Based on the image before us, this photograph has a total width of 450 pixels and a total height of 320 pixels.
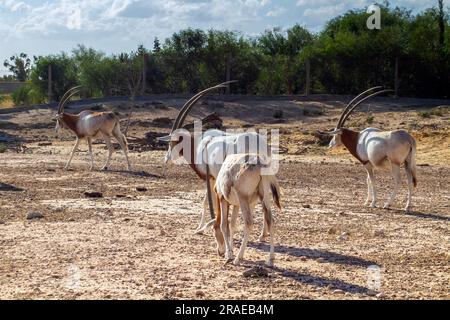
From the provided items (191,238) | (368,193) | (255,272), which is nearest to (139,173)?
(368,193)

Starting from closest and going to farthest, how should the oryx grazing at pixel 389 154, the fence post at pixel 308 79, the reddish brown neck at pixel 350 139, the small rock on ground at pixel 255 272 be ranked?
the small rock on ground at pixel 255 272 → the oryx grazing at pixel 389 154 → the reddish brown neck at pixel 350 139 → the fence post at pixel 308 79

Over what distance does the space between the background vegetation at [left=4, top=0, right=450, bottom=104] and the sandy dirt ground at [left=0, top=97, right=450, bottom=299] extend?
1317cm

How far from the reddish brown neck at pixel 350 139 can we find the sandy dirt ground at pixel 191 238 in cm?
80

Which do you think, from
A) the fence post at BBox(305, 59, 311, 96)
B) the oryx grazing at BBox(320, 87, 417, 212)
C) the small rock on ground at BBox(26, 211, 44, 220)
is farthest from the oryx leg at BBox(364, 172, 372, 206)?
the fence post at BBox(305, 59, 311, 96)

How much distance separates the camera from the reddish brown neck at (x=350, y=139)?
543 inches

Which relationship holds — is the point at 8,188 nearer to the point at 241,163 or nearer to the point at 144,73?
the point at 241,163

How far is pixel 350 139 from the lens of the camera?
1397cm

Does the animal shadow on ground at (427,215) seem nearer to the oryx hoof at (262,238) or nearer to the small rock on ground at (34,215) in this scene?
the oryx hoof at (262,238)

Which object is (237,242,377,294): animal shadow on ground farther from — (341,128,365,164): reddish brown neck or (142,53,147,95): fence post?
(142,53,147,95): fence post

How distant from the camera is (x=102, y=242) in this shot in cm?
907

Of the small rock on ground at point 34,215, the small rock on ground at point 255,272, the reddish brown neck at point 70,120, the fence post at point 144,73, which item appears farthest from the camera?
the fence post at point 144,73

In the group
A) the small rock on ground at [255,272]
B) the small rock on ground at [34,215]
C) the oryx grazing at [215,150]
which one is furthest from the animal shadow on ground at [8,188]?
the small rock on ground at [255,272]
